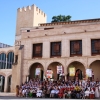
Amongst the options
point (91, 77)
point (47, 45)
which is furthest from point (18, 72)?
point (91, 77)

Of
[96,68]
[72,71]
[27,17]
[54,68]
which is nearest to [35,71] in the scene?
[54,68]

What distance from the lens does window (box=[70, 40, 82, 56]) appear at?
28141 mm

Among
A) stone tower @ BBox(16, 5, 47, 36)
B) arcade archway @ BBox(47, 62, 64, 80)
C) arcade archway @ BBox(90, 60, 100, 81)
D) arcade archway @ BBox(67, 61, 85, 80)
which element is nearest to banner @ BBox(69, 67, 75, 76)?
arcade archway @ BBox(67, 61, 85, 80)

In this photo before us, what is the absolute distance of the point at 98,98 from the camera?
23109 mm

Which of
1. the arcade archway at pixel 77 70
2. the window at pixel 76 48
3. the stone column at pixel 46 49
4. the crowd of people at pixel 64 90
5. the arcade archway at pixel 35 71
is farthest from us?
the arcade archway at pixel 35 71

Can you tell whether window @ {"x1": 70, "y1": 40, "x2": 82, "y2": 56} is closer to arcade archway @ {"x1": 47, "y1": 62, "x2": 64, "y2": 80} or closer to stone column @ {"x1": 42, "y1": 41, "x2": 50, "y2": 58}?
arcade archway @ {"x1": 47, "y1": 62, "x2": 64, "y2": 80}

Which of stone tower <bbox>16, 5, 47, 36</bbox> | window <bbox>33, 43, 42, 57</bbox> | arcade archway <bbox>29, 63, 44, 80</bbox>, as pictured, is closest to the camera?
window <bbox>33, 43, 42, 57</bbox>

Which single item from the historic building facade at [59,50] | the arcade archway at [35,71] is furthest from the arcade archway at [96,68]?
the arcade archway at [35,71]

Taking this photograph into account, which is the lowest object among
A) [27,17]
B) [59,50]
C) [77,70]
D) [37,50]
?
[77,70]

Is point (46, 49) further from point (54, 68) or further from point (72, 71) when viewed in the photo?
point (72, 71)

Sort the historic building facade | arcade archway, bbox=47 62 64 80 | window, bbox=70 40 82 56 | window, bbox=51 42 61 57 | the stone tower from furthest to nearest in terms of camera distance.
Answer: the stone tower
arcade archway, bbox=47 62 64 80
window, bbox=51 42 61 57
window, bbox=70 40 82 56
the historic building facade

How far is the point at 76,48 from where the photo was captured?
28.3 metres

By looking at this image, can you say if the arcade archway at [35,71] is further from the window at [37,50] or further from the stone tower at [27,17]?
the stone tower at [27,17]

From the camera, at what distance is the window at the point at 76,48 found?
92.3ft
